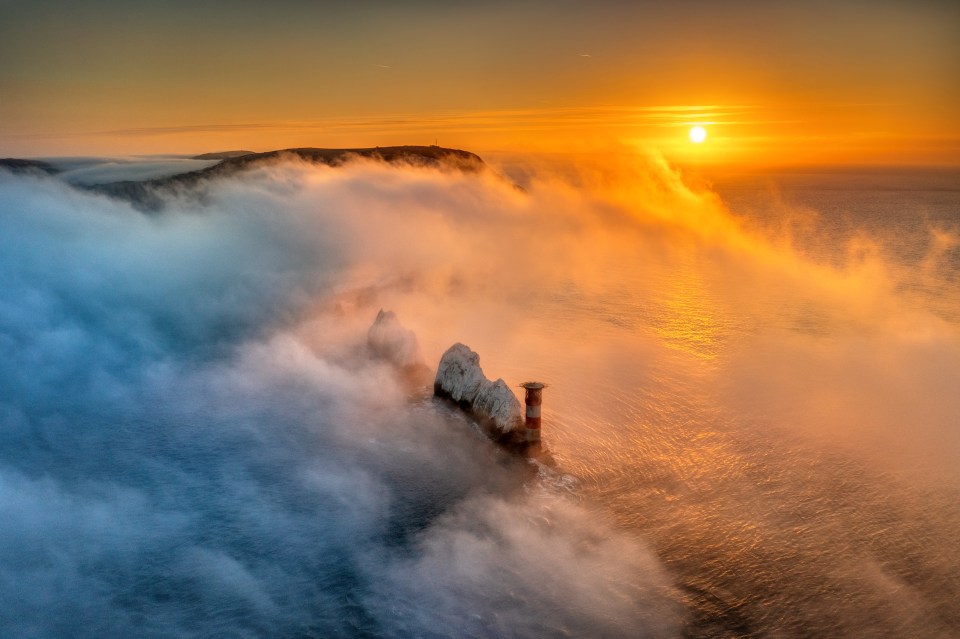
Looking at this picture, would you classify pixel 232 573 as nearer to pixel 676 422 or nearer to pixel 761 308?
pixel 676 422

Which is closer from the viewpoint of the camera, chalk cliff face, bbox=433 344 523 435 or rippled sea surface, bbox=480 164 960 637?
rippled sea surface, bbox=480 164 960 637

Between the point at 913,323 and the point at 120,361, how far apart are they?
1874 inches

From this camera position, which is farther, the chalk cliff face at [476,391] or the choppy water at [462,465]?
the chalk cliff face at [476,391]

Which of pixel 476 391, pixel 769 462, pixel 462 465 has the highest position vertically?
pixel 476 391

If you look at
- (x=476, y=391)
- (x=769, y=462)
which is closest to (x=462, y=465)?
(x=476, y=391)

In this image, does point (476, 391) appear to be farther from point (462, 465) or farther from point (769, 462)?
point (769, 462)

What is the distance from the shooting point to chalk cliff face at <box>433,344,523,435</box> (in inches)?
1001

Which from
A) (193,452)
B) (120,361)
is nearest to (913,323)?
(193,452)

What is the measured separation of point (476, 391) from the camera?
2694 cm

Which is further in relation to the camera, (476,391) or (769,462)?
(476,391)

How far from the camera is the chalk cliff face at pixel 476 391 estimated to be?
25.4 meters

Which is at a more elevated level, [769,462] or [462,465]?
[769,462]

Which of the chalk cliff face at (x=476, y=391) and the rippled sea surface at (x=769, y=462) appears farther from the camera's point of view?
the chalk cliff face at (x=476, y=391)

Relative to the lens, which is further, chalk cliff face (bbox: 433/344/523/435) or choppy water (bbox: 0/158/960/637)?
chalk cliff face (bbox: 433/344/523/435)
